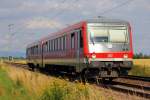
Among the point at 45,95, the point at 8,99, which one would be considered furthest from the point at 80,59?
the point at 45,95

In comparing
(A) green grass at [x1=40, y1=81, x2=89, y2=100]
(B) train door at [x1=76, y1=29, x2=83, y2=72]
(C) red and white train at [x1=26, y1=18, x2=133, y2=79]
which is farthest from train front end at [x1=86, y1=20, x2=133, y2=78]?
(A) green grass at [x1=40, y1=81, x2=89, y2=100]

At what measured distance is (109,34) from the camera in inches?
911

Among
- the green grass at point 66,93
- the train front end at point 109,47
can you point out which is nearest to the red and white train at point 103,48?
the train front end at point 109,47

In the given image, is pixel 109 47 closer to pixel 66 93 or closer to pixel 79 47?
pixel 79 47

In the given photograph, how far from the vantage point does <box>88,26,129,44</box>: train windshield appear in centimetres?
2292

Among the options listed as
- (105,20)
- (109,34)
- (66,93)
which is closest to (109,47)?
(109,34)

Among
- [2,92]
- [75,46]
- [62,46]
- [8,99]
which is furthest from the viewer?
[62,46]

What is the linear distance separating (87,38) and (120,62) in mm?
1767

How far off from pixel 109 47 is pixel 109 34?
0.70 metres

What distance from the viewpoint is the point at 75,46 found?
81.4ft

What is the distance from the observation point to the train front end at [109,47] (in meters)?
22.4

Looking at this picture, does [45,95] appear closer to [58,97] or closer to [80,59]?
[58,97]

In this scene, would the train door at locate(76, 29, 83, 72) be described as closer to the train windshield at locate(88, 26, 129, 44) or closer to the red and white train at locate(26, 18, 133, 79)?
the red and white train at locate(26, 18, 133, 79)

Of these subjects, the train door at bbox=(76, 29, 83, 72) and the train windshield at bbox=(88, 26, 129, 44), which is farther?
the train door at bbox=(76, 29, 83, 72)
